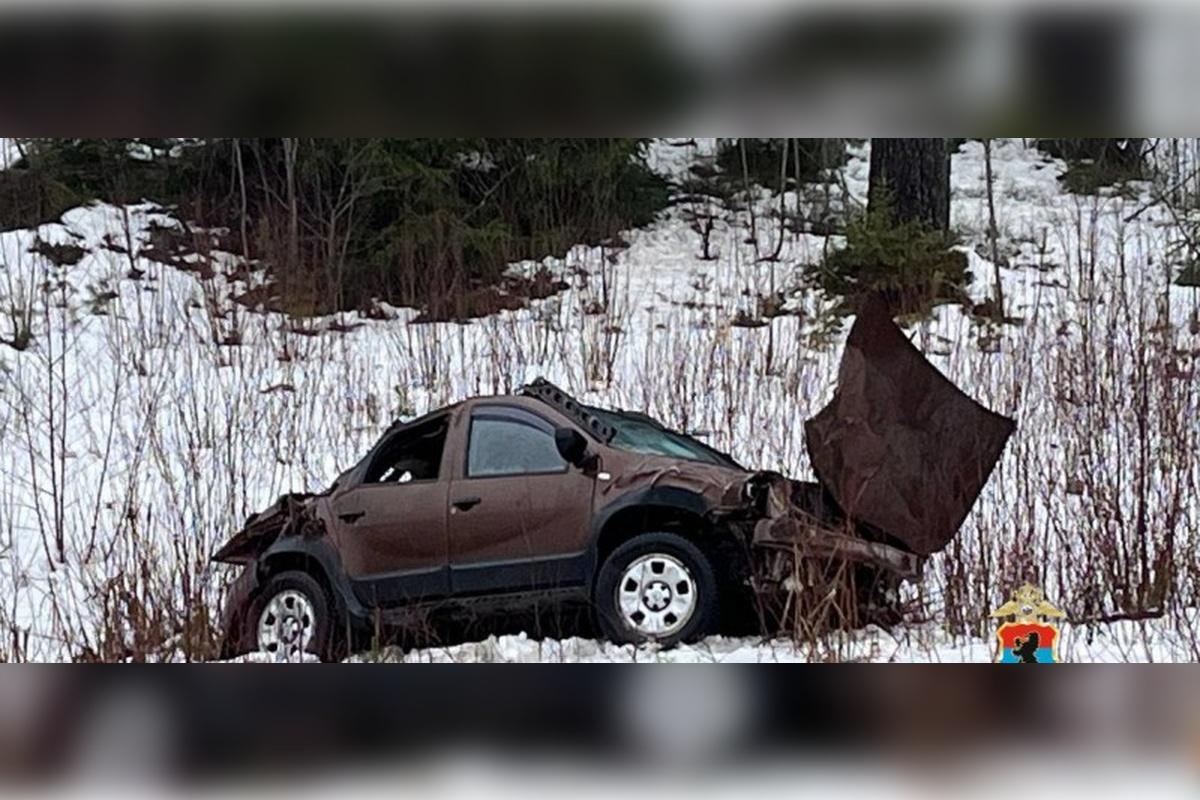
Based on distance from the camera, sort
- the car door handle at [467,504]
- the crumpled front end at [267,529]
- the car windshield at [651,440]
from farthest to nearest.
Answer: the crumpled front end at [267,529] < the car windshield at [651,440] < the car door handle at [467,504]

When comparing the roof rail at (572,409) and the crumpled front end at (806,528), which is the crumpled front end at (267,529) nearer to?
the roof rail at (572,409)

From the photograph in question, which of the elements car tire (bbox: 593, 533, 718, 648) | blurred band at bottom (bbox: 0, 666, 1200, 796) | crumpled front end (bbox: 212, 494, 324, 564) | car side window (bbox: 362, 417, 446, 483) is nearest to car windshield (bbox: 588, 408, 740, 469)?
car tire (bbox: 593, 533, 718, 648)

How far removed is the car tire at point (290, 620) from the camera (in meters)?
3.04

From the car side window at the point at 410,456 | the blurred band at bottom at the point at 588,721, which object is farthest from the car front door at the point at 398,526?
the blurred band at bottom at the point at 588,721

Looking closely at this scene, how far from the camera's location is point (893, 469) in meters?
2.94

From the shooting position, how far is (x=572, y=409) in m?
3.27

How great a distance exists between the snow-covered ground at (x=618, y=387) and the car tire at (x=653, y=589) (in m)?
0.11

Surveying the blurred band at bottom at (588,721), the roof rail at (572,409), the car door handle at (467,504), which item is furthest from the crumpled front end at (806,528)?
the blurred band at bottom at (588,721)

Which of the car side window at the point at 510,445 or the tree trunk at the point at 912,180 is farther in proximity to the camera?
the tree trunk at the point at 912,180
